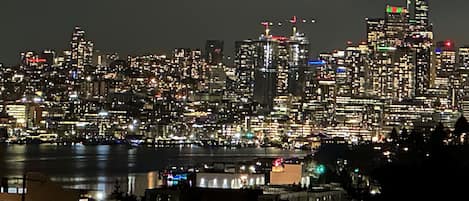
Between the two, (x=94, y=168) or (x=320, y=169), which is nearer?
(x=320, y=169)

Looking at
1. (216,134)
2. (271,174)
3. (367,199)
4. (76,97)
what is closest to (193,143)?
(216,134)

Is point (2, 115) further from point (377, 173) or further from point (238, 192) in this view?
point (377, 173)

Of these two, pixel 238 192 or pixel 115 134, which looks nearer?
pixel 238 192

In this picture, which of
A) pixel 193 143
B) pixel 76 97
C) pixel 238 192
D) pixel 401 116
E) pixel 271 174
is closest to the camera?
pixel 238 192

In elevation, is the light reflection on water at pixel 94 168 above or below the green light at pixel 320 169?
below

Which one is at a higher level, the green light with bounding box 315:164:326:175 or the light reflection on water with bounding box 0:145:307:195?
the green light with bounding box 315:164:326:175

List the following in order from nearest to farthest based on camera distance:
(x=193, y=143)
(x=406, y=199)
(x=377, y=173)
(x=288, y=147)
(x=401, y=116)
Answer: (x=406, y=199), (x=377, y=173), (x=401, y=116), (x=288, y=147), (x=193, y=143)

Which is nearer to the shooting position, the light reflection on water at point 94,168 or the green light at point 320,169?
the green light at point 320,169

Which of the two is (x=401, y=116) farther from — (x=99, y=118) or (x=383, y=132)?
(x=99, y=118)

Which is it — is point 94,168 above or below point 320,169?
below

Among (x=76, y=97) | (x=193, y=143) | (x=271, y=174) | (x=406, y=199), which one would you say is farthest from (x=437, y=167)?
(x=76, y=97)

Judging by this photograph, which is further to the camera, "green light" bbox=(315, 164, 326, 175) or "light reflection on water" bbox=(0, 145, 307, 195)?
"light reflection on water" bbox=(0, 145, 307, 195)
